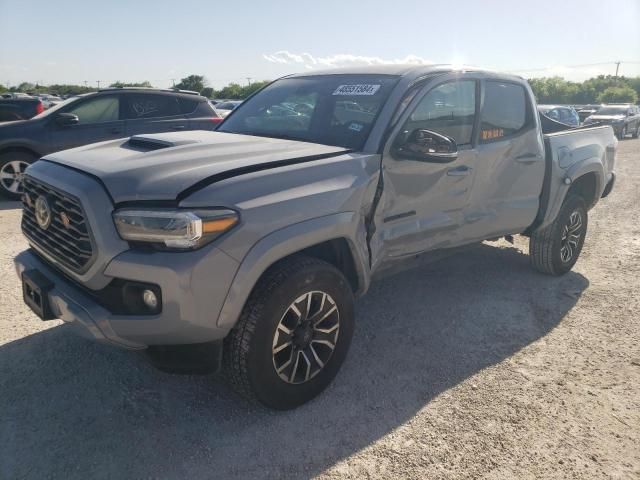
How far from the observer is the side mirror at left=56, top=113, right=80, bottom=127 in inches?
285

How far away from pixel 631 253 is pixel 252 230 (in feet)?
16.8

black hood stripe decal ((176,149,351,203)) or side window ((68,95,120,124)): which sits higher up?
side window ((68,95,120,124))

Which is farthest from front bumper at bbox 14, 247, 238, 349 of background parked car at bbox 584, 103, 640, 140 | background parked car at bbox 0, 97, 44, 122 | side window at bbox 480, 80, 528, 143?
background parked car at bbox 584, 103, 640, 140

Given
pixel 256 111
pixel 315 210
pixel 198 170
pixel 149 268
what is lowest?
pixel 149 268

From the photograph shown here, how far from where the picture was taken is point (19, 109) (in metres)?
9.50

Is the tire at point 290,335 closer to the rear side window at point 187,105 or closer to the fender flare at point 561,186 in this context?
the fender flare at point 561,186

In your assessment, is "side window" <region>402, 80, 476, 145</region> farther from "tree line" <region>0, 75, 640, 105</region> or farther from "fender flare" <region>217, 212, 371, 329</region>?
"tree line" <region>0, 75, 640, 105</region>

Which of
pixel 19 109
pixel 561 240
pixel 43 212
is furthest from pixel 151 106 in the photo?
pixel 561 240

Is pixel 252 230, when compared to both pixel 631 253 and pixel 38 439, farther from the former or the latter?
pixel 631 253

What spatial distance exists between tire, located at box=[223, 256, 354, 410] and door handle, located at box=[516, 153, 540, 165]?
84.2 inches

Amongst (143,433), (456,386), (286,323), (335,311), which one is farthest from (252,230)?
(456,386)

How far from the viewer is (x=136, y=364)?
319 centimetres

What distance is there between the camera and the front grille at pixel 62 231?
240 centimetres

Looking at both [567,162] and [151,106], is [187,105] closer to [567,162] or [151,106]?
[151,106]
